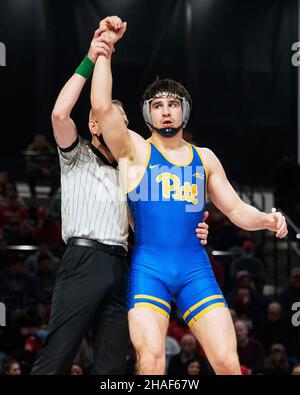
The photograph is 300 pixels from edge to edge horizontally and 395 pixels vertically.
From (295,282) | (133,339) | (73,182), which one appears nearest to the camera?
(133,339)

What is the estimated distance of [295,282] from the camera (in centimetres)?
1027

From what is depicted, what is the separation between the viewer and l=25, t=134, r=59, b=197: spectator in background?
1249cm

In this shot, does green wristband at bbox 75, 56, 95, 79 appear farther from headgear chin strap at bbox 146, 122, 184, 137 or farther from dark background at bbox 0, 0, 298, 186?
dark background at bbox 0, 0, 298, 186

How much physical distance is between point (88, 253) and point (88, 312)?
0.32 m

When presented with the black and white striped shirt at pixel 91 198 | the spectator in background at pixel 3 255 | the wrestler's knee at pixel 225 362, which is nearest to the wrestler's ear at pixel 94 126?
the black and white striped shirt at pixel 91 198

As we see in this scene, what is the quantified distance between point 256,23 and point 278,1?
0.44 meters

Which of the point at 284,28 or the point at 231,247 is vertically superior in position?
the point at 284,28

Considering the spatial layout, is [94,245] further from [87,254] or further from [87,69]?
[87,69]

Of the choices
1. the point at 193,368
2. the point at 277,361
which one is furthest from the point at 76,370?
the point at 277,361

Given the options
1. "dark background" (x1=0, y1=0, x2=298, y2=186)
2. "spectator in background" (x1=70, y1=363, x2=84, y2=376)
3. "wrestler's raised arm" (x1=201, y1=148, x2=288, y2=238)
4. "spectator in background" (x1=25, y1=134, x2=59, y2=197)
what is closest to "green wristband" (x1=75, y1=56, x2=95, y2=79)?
"wrestler's raised arm" (x1=201, y1=148, x2=288, y2=238)

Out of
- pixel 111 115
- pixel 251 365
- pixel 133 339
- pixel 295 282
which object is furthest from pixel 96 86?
pixel 295 282

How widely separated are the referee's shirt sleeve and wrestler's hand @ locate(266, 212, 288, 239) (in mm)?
1103

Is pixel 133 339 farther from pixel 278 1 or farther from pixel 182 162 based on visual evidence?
pixel 278 1

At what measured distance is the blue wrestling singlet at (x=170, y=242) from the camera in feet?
17.1
